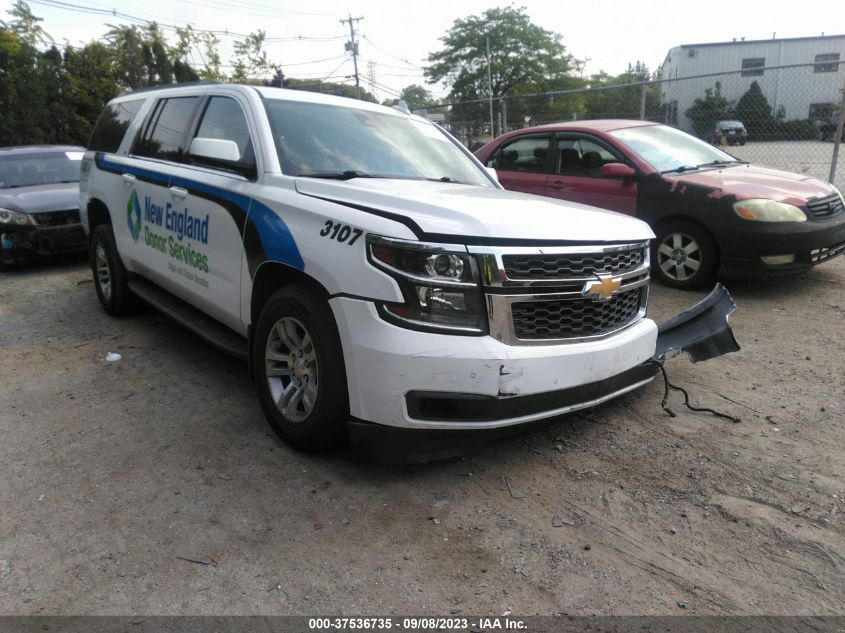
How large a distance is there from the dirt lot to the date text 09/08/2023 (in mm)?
48

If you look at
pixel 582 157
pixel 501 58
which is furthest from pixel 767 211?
pixel 501 58

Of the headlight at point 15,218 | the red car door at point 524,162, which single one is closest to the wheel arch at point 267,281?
the red car door at point 524,162

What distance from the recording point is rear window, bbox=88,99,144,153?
5445 mm

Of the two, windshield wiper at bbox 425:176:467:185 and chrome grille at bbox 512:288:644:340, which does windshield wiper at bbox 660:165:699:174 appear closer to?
windshield wiper at bbox 425:176:467:185

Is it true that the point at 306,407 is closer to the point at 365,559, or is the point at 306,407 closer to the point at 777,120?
the point at 365,559

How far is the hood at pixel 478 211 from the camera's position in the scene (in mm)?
2789

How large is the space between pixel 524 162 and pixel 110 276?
479 cm

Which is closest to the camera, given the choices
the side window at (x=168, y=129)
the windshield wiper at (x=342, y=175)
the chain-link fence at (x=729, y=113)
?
the windshield wiper at (x=342, y=175)

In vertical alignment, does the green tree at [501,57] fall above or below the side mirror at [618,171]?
above

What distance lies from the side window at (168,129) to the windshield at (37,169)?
184 inches

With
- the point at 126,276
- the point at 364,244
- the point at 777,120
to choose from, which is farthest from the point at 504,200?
the point at 777,120

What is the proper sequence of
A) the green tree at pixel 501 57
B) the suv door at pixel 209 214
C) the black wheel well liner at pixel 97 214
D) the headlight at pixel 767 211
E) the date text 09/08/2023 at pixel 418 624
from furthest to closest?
the green tree at pixel 501 57 < the headlight at pixel 767 211 < the black wheel well liner at pixel 97 214 < the suv door at pixel 209 214 < the date text 09/08/2023 at pixel 418 624

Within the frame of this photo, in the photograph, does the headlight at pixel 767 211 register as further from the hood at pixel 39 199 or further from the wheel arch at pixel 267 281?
the hood at pixel 39 199

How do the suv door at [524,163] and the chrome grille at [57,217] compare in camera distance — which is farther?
the chrome grille at [57,217]
